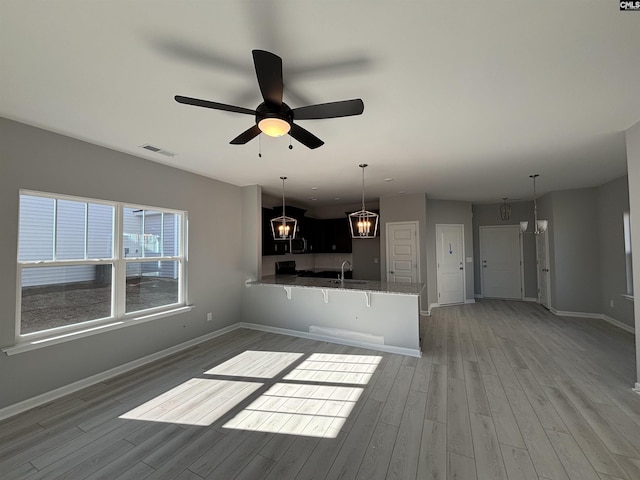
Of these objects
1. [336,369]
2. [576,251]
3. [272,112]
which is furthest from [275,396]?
[576,251]

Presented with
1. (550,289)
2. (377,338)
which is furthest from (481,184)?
(377,338)

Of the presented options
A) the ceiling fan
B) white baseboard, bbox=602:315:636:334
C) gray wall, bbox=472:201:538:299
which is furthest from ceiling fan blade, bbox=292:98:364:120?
gray wall, bbox=472:201:538:299

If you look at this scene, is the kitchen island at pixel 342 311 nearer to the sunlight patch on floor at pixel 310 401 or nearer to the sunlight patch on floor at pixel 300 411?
the sunlight patch on floor at pixel 310 401

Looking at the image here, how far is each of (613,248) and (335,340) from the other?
536 cm

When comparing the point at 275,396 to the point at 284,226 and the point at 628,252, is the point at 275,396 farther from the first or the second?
the point at 628,252

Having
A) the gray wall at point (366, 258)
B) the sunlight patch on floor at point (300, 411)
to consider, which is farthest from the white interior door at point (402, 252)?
the sunlight patch on floor at point (300, 411)

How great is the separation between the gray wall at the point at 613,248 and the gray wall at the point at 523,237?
1550mm

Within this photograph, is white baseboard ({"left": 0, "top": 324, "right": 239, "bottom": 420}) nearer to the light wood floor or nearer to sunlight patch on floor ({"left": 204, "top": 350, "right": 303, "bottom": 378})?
the light wood floor

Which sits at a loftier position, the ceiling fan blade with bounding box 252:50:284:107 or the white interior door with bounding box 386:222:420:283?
the ceiling fan blade with bounding box 252:50:284:107

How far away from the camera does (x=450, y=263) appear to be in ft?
21.5

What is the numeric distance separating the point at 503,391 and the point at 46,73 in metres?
4.72

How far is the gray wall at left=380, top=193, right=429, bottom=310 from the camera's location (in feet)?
18.6

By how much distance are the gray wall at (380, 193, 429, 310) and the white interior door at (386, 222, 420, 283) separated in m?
0.09

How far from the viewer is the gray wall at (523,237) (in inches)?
265
